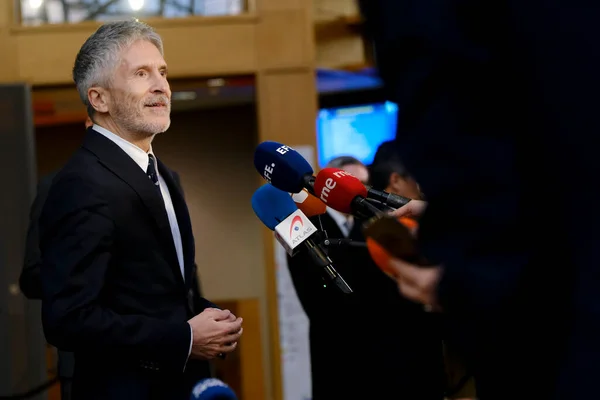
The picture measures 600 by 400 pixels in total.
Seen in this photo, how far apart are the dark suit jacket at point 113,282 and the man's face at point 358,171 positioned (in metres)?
2.56

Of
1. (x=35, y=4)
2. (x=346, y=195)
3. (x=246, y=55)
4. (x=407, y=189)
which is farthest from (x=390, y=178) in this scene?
(x=35, y=4)

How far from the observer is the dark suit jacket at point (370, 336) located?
143 inches

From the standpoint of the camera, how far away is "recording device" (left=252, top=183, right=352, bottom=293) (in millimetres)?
2256

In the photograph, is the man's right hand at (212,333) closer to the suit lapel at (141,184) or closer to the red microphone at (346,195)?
the suit lapel at (141,184)

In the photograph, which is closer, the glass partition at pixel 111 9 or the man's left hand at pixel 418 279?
the man's left hand at pixel 418 279

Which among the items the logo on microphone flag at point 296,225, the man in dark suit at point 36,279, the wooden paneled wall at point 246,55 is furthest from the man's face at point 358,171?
the logo on microphone flag at point 296,225

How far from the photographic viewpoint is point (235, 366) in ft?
26.3

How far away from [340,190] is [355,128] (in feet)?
27.7

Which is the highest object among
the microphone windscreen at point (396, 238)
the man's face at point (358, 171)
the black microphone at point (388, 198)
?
the microphone windscreen at point (396, 238)

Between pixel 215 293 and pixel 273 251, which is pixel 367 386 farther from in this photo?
pixel 215 293

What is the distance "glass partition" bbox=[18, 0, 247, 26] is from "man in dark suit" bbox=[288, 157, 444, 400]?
4252 millimetres

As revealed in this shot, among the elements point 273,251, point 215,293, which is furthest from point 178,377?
point 215,293

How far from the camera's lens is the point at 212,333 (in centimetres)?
251

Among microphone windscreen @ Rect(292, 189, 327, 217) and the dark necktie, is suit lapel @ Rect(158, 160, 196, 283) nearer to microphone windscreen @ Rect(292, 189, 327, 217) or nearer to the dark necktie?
the dark necktie
